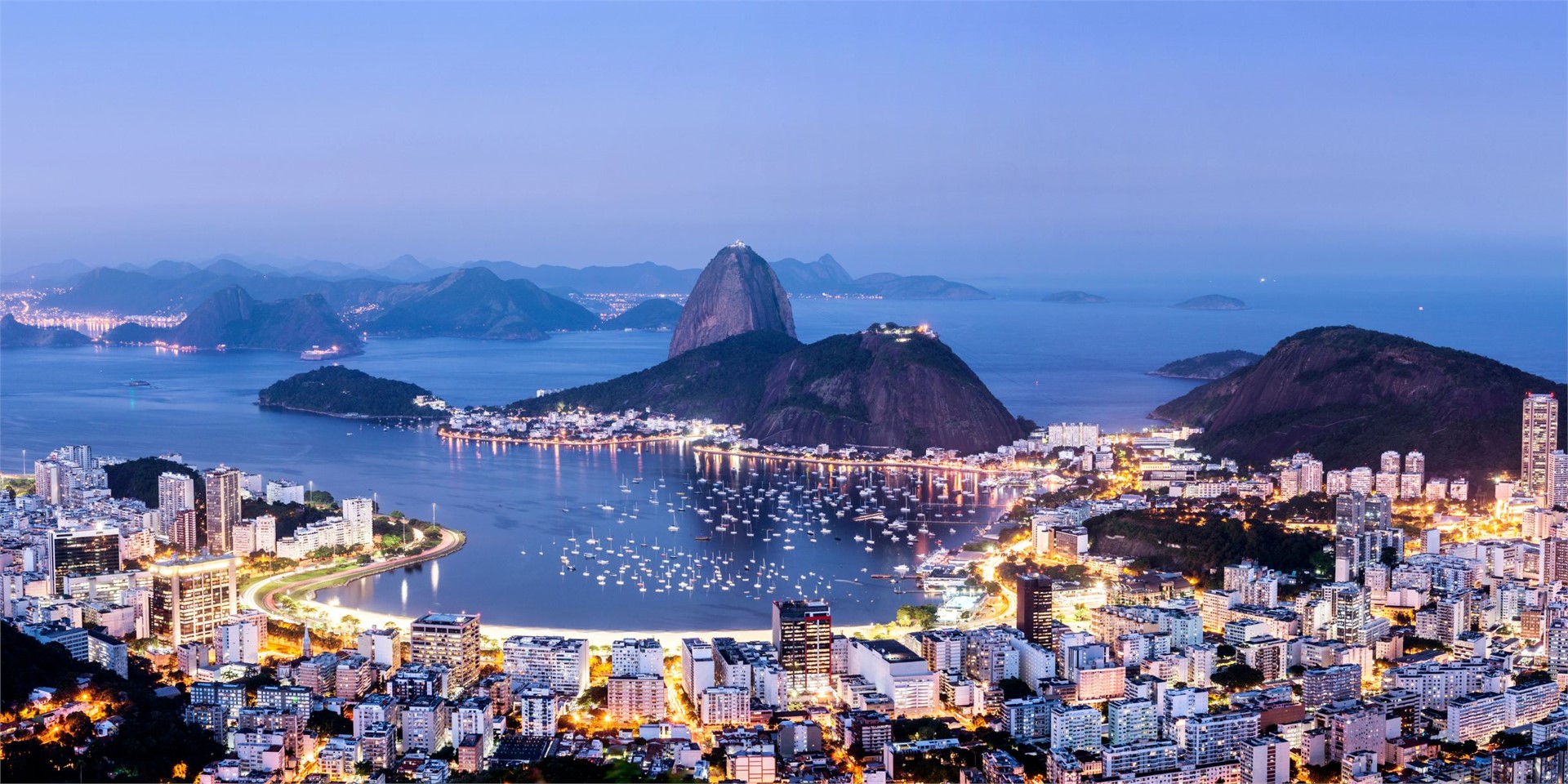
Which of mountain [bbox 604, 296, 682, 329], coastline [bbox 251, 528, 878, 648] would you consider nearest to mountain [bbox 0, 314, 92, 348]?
mountain [bbox 604, 296, 682, 329]

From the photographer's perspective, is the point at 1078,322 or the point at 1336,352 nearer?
the point at 1336,352

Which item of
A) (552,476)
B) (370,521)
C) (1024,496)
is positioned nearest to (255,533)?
(370,521)

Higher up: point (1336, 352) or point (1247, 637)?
point (1336, 352)

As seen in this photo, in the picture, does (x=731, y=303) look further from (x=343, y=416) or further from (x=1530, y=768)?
(x=1530, y=768)

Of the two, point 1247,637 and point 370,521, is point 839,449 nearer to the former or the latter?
point 370,521

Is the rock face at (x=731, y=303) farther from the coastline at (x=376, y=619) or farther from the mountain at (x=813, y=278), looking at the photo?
the mountain at (x=813, y=278)

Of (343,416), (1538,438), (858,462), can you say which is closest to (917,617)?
(1538,438)

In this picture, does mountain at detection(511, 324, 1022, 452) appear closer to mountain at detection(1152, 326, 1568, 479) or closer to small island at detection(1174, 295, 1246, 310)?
mountain at detection(1152, 326, 1568, 479)
